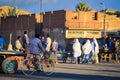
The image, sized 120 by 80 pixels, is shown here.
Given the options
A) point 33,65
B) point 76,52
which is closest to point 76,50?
point 76,52

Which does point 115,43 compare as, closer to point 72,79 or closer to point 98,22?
point 72,79

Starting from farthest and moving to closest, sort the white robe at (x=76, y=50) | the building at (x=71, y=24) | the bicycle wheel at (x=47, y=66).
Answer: the building at (x=71, y=24)
the white robe at (x=76, y=50)
the bicycle wheel at (x=47, y=66)

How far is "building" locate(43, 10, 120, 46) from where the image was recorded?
2410 inches

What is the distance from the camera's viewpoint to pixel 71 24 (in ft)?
205

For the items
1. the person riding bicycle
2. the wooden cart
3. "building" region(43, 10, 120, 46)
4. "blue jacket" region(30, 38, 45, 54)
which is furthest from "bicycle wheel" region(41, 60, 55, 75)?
"building" region(43, 10, 120, 46)

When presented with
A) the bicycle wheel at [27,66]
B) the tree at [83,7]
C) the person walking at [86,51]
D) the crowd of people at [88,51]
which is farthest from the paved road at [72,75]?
the tree at [83,7]

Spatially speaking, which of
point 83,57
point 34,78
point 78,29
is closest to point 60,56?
point 83,57

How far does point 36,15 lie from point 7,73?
50.9 meters

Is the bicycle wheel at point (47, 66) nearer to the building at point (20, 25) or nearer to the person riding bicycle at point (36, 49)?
the person riding bicycle at point (36, 49)

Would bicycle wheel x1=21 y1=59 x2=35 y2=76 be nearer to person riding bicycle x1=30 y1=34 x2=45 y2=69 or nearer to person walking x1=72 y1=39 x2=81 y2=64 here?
person riding bicycle x1=30 y1=34 x2=45 y2=69

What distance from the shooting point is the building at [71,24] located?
201 feet

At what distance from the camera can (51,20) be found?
64188mm

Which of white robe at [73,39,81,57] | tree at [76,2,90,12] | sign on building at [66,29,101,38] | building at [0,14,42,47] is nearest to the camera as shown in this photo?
white robe at [73,39,81,57]

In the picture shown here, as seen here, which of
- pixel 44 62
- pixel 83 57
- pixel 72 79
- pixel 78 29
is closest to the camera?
pixel 72 79
